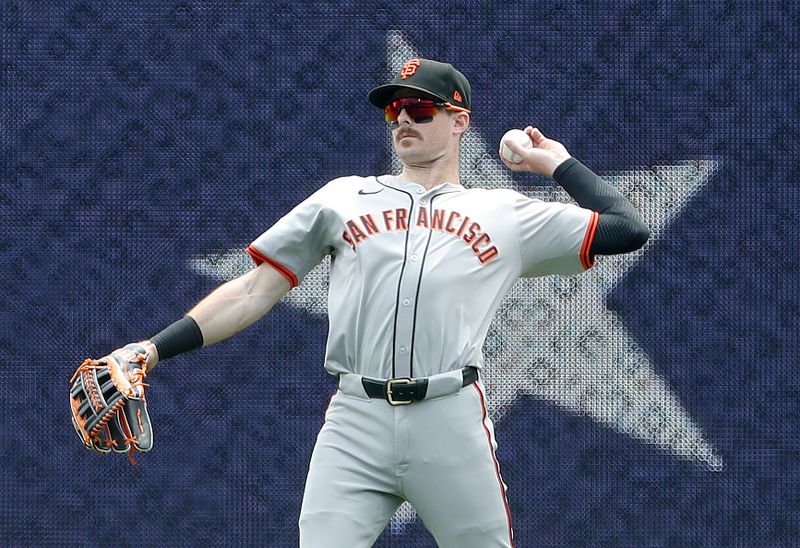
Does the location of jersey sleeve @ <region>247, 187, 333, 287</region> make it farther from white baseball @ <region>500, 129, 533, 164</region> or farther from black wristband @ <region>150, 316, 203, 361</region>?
white baseball @ <region>500, 129, 533, 164</region>

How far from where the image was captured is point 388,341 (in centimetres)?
285

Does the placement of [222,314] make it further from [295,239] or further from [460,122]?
[460,122]

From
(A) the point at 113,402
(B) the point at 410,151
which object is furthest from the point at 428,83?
(A) the point at 113,402

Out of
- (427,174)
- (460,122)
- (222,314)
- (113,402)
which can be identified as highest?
(460,122)

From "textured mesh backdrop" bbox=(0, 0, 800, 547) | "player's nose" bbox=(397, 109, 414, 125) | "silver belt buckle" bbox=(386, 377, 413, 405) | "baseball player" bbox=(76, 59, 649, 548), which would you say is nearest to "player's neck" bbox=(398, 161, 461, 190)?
"baseball player" bbox=(76, 59, 649, 548)

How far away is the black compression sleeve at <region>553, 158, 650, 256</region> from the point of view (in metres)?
2.93

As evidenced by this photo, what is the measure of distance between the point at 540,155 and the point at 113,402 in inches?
43.1

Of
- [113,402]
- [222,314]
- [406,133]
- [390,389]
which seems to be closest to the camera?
[113,402]

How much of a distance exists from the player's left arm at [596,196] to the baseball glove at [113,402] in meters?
0.98

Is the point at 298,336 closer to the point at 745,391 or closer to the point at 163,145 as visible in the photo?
the point at 163,145

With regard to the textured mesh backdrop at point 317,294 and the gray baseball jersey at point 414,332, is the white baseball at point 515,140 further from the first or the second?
the textured mesh backdrop at point 317,294

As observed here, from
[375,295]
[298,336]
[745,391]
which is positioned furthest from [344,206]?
[745,391]

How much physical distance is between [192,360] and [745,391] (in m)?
1.65

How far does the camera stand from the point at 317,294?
160 inches
